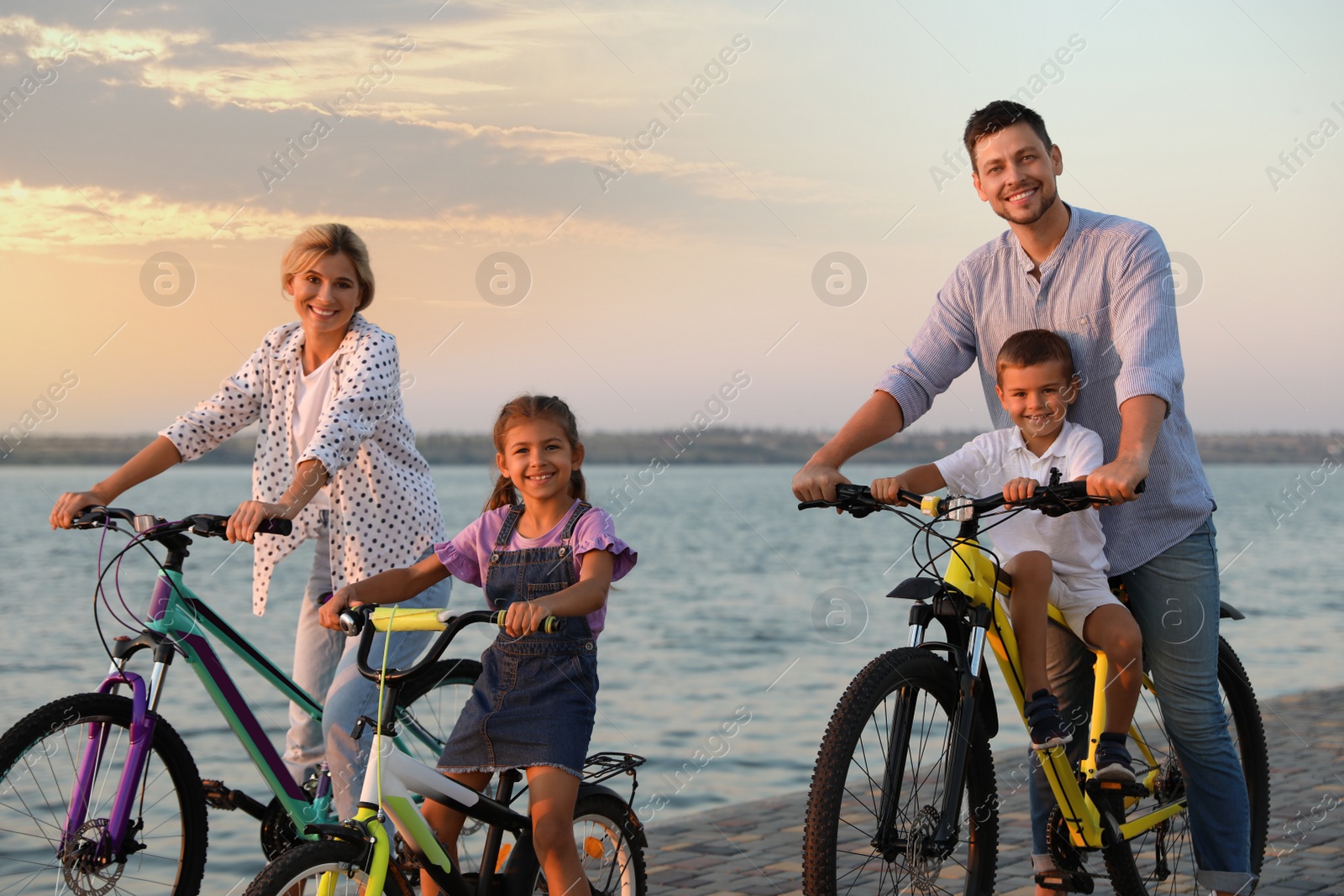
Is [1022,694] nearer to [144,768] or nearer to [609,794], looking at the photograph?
[609,794]

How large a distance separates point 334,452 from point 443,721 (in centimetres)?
93

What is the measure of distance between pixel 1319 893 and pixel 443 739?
2773 millimetres

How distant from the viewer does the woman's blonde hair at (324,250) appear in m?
3.76

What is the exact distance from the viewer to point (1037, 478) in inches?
137

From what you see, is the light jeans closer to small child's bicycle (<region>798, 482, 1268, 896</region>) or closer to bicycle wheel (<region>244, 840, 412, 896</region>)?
bicycle wheel (<region>244, 840, 412, 896</region>)

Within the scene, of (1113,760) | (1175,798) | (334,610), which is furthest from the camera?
(1175,798)

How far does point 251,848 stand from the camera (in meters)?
5.89

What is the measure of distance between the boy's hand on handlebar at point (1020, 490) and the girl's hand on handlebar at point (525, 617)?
108cm

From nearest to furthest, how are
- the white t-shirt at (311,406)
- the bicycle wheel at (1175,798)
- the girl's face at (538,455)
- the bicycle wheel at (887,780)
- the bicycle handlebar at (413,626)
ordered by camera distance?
the bicycle handlebar at (413,626) < the bicycle wheel at (887,780) < the girl's face at (538,455) < the bicycle wheel at (1175,798) < the white t-shirt at (311,406)

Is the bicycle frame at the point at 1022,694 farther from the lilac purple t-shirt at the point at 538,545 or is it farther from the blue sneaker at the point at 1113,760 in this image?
the lilac purple t-shirt at the point at 538,545

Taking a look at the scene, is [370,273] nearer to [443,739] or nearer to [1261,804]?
[443,739]

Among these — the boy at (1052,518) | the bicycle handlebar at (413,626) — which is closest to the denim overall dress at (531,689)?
the bicycle handlebar at (413,626)

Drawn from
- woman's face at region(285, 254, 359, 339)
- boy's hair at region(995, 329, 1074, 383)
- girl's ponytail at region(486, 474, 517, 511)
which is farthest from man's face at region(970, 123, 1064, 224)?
woman's face at region(285, 254, 359, 339)

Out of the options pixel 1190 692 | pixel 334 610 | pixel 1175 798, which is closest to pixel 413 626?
pixel 334 610
